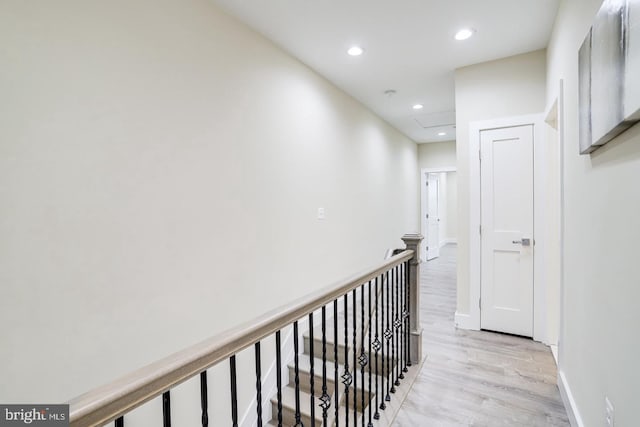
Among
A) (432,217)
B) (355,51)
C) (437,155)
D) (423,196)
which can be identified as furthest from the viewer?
(432,217)

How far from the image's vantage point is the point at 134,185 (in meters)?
1.78

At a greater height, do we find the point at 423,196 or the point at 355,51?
the point at 355,51

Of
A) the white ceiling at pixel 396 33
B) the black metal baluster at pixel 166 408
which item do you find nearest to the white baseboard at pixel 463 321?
the white ceiling at pixel 396 33

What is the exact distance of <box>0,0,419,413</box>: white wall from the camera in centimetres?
138

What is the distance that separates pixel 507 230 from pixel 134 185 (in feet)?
10.6

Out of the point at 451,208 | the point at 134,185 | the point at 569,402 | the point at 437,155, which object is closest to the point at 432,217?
the point at 437,155

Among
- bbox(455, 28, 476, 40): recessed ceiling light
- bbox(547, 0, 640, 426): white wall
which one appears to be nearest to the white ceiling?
bbox(455, 28, 476, 40): recessed ceiling light

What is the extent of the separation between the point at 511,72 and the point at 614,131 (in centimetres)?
241

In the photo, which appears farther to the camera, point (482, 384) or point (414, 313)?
point (414, 313)

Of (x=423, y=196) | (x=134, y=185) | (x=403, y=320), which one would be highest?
(x=423, y=196)

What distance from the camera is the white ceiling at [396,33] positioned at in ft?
7.64

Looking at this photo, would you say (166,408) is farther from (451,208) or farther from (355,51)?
(451,208)

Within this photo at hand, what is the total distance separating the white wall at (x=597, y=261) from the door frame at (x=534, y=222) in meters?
0.84

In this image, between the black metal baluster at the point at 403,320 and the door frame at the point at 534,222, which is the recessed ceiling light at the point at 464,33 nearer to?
the door frame at the point at 534,222
